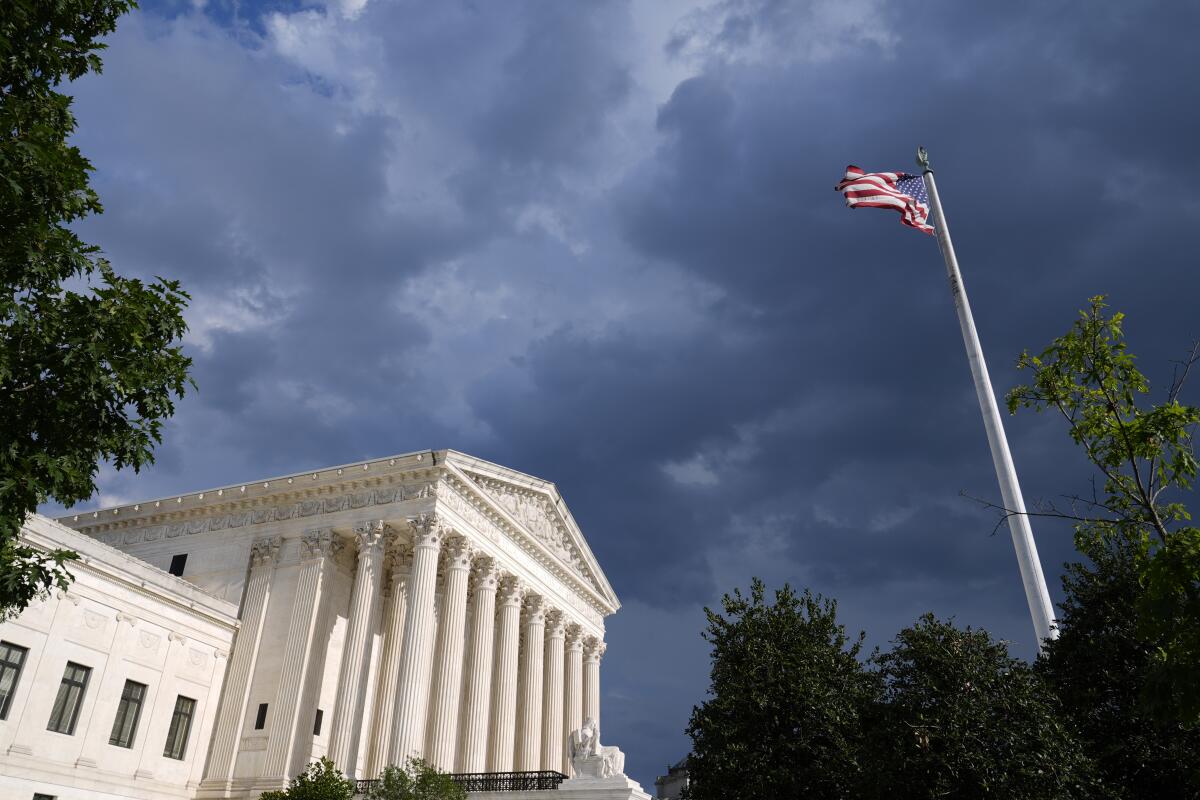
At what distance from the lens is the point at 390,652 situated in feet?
127

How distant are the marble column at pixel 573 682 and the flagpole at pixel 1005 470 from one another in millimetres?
26304

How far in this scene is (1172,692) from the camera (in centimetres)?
1215

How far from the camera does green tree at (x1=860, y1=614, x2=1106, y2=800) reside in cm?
1845

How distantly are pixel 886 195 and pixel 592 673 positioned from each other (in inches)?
1275

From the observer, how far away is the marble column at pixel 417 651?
32.7 m

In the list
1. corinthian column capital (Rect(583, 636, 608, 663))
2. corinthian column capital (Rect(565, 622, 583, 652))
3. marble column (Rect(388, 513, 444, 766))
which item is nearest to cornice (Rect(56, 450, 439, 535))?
marble column (Rect(388, 513, 444, 766))

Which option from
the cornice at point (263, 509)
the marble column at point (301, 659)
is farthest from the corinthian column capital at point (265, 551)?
the marble column at point (301, 659)

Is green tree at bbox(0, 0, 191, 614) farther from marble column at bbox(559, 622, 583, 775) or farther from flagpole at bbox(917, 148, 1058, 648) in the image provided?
marble column at bbox(559, 622, 583, 775)

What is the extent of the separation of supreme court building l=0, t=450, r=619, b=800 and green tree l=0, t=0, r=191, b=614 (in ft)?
59.2

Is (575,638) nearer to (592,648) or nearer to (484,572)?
(592,648)

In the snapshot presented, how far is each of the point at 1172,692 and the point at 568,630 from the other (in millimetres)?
38925

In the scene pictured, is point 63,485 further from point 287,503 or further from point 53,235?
point 287,503

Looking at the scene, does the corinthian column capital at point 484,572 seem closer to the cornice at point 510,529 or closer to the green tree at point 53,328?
the cornice at point 510,529

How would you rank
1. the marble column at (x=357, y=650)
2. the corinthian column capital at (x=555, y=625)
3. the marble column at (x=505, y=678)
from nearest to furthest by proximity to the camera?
the marble column at (x=357, y=650) → the marble column at (x=505, y=678) → the corinthian column capital at (x=555, y=625)
